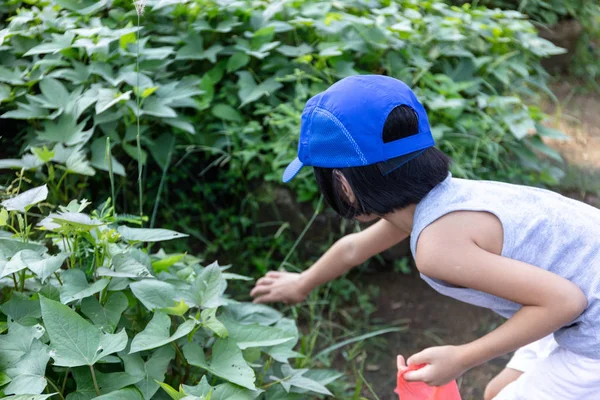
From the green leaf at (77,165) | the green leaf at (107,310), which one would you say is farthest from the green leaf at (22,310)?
the green leaf at (77,165)

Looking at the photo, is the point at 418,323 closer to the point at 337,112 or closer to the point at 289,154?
the point at 289,154

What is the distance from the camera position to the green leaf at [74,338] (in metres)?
1.49

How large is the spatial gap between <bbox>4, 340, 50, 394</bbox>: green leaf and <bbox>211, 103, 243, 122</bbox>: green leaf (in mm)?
1290

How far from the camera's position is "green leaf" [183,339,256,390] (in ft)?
5.21

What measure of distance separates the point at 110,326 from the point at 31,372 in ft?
0.69

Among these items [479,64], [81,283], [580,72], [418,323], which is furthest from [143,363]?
[580,72]

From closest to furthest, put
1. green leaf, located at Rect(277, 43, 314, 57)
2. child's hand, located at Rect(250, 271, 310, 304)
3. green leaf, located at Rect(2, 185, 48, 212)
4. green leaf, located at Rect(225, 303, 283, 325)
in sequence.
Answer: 1. green leaf, located at Rect(2, 185, 48, 212)
2. green leaf, located at Rect(225, 303, 283, 325)
3. child's hand, located at Rect(250, 271, 310, 304)
4. green leaf, located at Rect(277, 43, 314, 57)

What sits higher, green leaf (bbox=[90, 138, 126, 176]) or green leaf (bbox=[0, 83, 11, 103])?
green leaf (bbox=[0, 83, 11, 103])

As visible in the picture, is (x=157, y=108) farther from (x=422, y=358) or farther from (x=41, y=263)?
(x=422, y=358)

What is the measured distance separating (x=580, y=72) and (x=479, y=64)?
231 cm

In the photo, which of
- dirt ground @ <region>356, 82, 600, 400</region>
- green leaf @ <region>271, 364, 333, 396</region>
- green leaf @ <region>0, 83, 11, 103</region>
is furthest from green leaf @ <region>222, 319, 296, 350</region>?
green leaf @ <region>0, 83, 11, 103</region>

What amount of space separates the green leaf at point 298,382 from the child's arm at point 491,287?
322mm

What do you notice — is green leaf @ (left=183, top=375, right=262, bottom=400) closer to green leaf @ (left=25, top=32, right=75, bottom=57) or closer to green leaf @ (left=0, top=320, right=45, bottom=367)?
green leaf @ (left=0, top=320, right=45, bottom=367)

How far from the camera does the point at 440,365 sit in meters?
1.63
